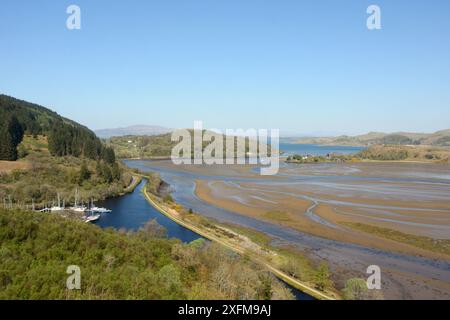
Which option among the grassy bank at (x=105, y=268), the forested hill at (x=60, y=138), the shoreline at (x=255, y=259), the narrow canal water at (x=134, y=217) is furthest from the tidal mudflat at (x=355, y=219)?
the forested hill at (x=60, y=138)

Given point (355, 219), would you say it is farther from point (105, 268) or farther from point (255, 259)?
point (105, 268)

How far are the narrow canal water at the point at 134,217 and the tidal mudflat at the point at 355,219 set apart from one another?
20.8 ft

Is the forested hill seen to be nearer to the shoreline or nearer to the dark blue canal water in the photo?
the dark blue canal water

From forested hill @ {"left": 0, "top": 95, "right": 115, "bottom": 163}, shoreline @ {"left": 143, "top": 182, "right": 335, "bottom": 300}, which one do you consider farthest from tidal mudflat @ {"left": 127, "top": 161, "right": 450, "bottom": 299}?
forested hill @ {"left": 0, "top": 95, "right": 115, "bottom": 163}

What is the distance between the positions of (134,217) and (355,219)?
30.1 metres

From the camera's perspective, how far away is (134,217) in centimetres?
5150

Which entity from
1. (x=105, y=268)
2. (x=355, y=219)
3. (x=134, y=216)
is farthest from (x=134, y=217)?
(x=105, y=268)

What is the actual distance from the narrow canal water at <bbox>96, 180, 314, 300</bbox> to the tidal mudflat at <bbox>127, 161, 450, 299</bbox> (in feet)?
20.8

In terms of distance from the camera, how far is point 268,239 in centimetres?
3897

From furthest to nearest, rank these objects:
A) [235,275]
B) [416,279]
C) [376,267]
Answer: [376,267]
[416,279]
[235,275]

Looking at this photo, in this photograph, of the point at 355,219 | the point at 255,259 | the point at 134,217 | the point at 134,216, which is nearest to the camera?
the point at 255,259
